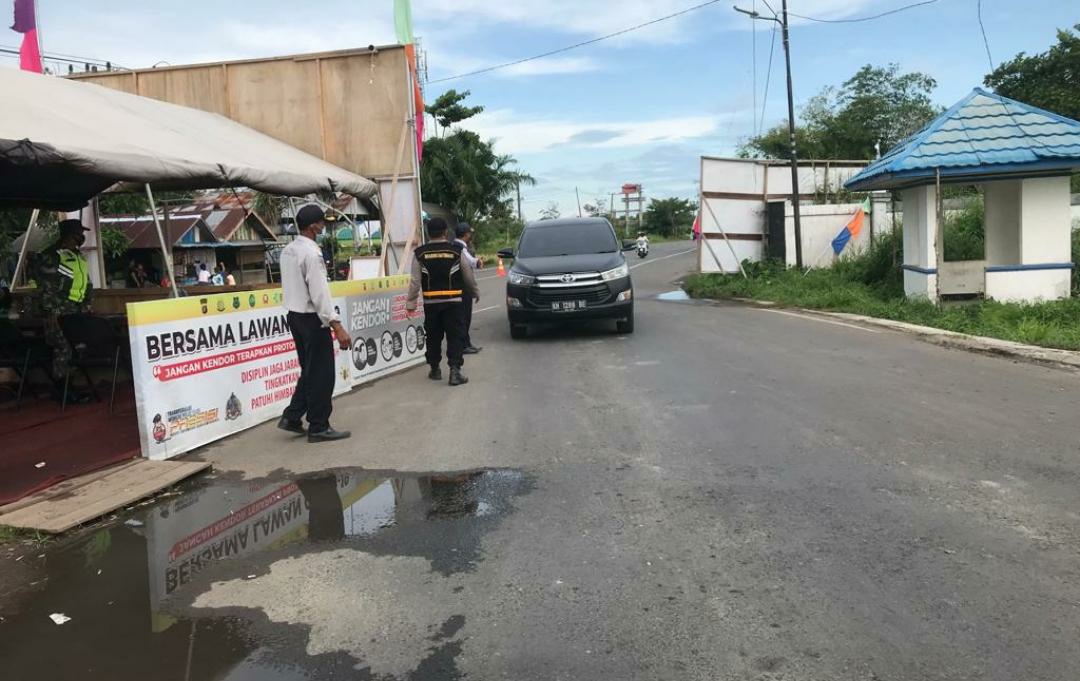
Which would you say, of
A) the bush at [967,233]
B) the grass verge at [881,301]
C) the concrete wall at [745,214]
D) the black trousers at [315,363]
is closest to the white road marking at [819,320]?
the grass verge at [881,301]

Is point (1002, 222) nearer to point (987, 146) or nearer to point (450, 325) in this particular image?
point (987, 146)

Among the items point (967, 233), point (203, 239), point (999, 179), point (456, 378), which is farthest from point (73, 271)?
point (203, 239)

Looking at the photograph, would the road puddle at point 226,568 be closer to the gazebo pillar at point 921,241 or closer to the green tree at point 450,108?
the gazebo pillar at point 921,241

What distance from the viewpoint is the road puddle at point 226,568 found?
333 cm

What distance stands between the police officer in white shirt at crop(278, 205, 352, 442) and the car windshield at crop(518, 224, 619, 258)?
21.1ft

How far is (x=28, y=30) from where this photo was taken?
39.6 feet

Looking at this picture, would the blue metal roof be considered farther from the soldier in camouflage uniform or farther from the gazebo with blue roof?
the soldier in camouflage uniform

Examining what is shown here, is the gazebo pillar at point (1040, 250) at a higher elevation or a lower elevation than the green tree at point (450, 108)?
lower

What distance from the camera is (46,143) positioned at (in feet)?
20.1

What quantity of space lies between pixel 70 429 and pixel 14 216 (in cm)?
1255

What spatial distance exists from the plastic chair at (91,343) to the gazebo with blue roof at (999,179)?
36.5 ft

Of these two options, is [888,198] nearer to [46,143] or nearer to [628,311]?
[628,311]

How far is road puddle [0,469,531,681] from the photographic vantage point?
3.33m

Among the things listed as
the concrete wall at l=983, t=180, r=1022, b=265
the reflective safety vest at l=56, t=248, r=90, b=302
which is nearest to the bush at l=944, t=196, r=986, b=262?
the concrete wall at l=983, t=180, r=1022, b=265
